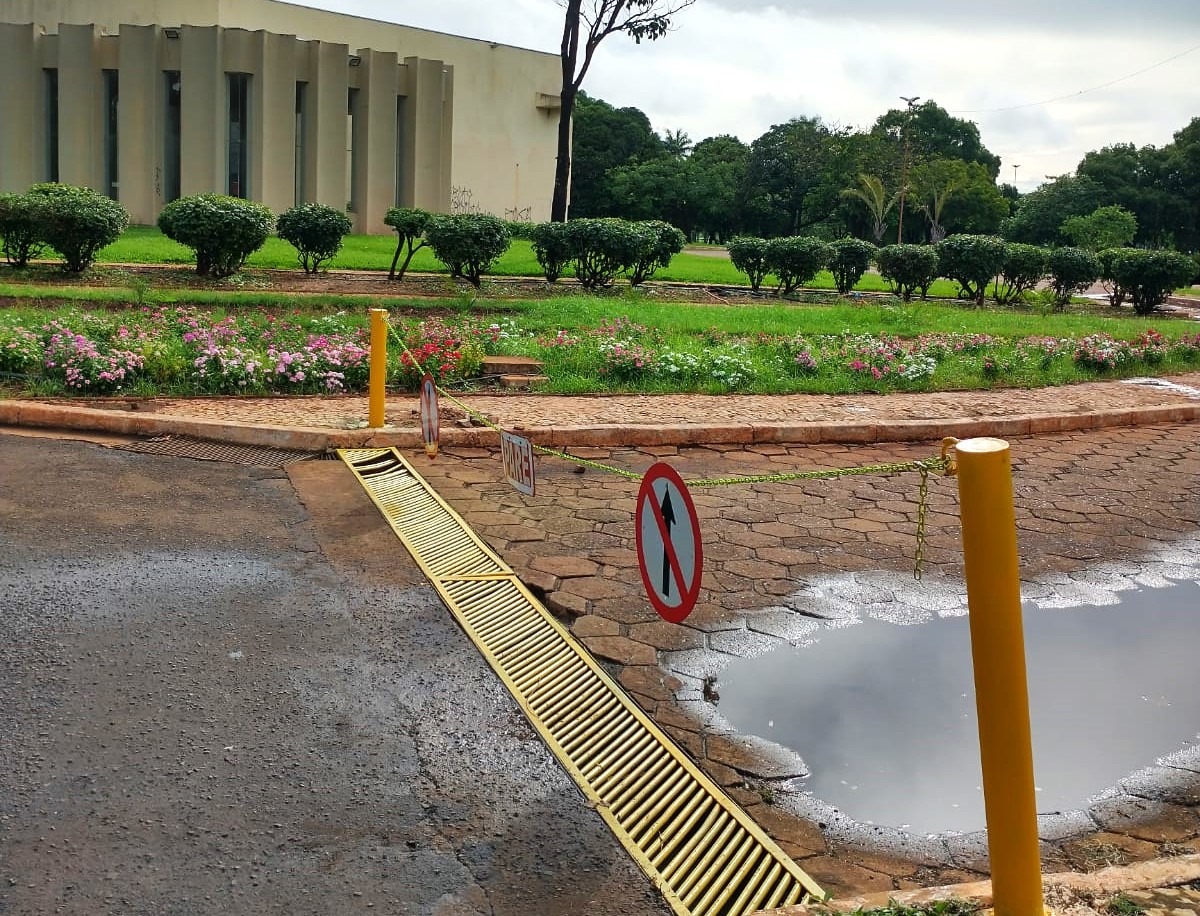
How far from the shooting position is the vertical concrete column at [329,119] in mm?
31109

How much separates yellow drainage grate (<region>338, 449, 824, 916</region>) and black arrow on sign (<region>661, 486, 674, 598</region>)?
1.57 ft

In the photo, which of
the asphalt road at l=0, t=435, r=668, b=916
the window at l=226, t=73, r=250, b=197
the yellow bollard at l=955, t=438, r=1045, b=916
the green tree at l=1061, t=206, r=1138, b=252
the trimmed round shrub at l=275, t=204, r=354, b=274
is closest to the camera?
the yellow bollard at l=955, t=438, r=1045, b=916

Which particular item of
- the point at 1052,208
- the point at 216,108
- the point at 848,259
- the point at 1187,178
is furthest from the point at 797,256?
the point at 1187,178

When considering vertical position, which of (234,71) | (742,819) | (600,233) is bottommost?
(742,819)

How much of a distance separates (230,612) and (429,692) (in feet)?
3.89

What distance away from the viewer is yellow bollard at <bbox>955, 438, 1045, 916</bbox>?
8.97ft

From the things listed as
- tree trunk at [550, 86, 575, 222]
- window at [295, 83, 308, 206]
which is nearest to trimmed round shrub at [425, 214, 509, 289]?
tree trunk at [550, 86, 575, 222]

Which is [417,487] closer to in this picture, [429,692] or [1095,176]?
[429,692]

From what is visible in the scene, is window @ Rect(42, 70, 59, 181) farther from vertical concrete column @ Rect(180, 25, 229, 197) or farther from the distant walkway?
the distant walkway

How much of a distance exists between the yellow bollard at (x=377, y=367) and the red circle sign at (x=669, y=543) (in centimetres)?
454

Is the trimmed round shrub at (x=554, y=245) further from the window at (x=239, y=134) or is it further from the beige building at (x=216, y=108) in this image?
the window at (x=239, y=134)

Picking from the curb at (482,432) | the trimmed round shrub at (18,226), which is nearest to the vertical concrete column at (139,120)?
the trimmed round shrub at (18,226)

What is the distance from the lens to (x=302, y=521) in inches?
262

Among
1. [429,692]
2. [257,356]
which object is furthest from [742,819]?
[257,356]
